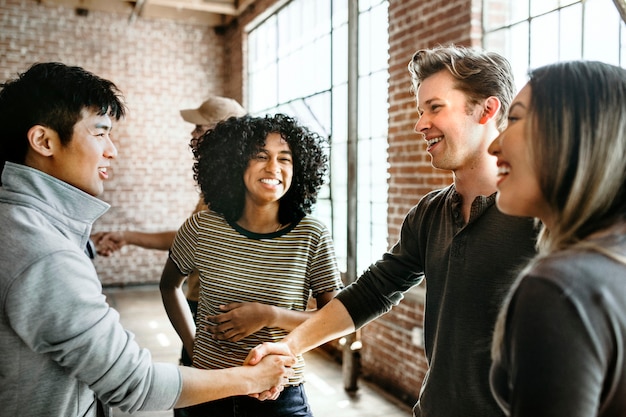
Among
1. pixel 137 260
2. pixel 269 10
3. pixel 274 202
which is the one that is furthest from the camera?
pixel 137 260

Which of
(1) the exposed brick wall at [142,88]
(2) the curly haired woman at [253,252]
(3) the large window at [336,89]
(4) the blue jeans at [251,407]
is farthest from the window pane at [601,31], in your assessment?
(1) the exposed brick wall at [142,88]

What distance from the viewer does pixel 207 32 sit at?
8469 millimetres

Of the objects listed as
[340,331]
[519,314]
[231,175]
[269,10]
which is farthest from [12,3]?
[519,314]

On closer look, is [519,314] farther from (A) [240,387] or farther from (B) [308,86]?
(B) [308,86]

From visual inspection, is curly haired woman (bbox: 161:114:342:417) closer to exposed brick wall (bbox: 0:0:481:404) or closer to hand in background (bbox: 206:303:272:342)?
hand in background (bbox: 206:303:272:342)

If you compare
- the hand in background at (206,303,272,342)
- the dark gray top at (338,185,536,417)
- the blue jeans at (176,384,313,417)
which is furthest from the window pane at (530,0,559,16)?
the blue jeans at (176,384,313,417)

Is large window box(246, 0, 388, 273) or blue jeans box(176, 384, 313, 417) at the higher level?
large window box(246, 0, 388, 273)

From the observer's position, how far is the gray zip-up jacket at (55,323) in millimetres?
1103

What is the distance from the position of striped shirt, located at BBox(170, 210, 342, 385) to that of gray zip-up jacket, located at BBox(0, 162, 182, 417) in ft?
1.52

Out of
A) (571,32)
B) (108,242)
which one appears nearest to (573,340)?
(571,32)

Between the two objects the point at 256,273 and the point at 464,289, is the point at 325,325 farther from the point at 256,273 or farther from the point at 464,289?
the point at 464,289

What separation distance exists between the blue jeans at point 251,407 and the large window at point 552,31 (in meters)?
2.22

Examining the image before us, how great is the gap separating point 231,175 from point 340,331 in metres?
0.73

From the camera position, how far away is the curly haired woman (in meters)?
1.72
